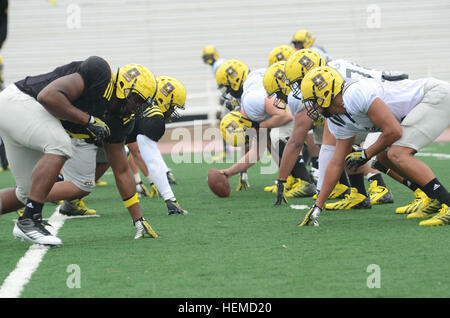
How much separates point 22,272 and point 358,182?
3547 mm

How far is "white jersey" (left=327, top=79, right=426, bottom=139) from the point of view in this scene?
17.9ft

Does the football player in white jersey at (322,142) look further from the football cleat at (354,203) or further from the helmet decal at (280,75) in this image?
the helmet decal at (280,75)

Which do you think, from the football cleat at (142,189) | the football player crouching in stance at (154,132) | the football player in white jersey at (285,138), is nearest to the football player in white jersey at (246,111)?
the football player in white jersey at (285,138)

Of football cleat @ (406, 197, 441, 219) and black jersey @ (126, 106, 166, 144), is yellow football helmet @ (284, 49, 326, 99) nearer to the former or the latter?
black jersey @ (126, 106, 166, 144)

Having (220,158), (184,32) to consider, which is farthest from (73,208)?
(184,32)

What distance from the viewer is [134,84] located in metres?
4.95

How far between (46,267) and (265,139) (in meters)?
4.33

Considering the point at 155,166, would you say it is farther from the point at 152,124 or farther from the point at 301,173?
the point at 301,173

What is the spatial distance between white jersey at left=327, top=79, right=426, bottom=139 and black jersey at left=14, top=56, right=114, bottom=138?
1.77m

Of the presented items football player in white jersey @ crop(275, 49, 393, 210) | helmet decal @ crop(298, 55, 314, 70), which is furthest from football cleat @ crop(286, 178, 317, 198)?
helmet decal @ crop(298, 55, 314, 70)

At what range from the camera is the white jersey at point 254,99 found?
8.01 m

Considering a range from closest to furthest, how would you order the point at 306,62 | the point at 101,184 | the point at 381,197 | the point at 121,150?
the point at 121,150 < the point at 306,62 < the point at 381,197 < the point at 101,184

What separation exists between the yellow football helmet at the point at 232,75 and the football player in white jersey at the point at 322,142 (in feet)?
4.67
